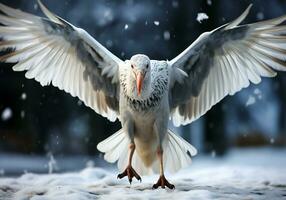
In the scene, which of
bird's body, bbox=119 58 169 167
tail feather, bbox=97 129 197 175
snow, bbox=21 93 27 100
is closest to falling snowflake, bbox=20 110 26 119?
snow, bbox=21 93 27 100

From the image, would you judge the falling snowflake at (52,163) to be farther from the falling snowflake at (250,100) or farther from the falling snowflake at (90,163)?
the falling snowflake at (250,100)

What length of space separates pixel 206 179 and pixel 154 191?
1.00m

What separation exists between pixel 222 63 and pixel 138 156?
98cm

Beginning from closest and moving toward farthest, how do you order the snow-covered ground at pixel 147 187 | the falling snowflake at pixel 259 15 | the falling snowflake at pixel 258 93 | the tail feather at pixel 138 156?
the snow-covered ground at pixel 147 187 < the tail feather at pixel 138 156 < the falling snowflake at pixel 259 15 < the falling snowflake at pixel 258 93

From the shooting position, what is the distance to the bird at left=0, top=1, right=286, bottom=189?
4879mm

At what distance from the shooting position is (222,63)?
534 cm

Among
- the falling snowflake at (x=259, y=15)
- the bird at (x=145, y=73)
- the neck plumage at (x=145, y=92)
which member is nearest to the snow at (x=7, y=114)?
the falling snowflake at (x=259, y=15)

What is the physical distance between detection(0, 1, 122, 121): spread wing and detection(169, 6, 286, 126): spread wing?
510mm

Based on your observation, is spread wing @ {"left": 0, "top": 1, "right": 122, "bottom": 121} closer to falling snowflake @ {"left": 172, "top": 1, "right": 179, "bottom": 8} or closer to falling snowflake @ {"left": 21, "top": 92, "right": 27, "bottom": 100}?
falling snowflake @ {"left": 172, "top": 1, "right": 179, "bottom": 8}

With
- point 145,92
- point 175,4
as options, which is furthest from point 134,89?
point 175,4

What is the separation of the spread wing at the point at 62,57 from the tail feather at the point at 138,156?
0.25 metres

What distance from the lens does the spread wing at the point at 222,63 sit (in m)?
5.06

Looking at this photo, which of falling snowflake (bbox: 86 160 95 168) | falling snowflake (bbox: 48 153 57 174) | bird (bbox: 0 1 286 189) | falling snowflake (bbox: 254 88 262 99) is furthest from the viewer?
falling snowflake (bbox: 254 88 262 99)

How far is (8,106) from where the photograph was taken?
13.6 metres
